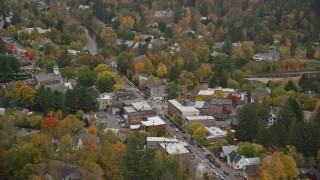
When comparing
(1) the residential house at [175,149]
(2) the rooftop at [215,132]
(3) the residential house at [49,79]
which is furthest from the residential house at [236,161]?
(3) the residential house at [49,79]

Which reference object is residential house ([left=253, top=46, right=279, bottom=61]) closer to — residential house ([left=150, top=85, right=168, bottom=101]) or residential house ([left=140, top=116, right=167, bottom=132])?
residential house ([left=150, top=85, right=168, bottom=101])

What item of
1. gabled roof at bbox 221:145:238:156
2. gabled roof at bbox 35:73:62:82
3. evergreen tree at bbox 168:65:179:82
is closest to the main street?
gabled roof at bbox 221:145:238:156

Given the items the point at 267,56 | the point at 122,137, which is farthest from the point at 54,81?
the point at 267,56

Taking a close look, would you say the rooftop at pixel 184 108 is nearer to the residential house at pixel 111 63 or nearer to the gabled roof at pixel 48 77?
the gabled roof at pixel 48 77

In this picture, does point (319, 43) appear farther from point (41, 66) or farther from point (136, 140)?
point (136, 140)

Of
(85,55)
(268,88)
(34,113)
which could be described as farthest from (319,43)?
(34,113)

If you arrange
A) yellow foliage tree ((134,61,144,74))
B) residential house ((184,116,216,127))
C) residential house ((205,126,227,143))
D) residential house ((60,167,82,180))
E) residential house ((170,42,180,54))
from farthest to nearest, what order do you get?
1. residential house ((170,42,180,54))
2. yellow foliage tree ((134,61,144,74))
3. residential house ((184,116,216,127))
4. residential house ((205,126,227,143))
5. residential house ((60,167,82,180))

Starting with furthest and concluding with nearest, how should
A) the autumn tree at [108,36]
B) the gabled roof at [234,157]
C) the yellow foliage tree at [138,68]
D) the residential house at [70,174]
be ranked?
1. the autumn tree at [108,36]
2. the yellow foliage tree at [138,68]
3. the gabled roof at [234,157]
4. the residential house at [70,174]
